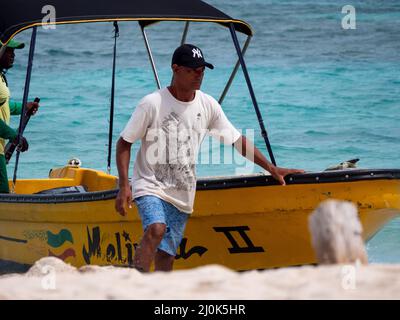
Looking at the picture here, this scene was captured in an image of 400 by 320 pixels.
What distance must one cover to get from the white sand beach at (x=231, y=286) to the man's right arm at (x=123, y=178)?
147cm

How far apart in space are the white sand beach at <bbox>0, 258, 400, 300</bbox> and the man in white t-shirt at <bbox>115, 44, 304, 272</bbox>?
1.50 m

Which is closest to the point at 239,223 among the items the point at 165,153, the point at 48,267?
the point at 165,153

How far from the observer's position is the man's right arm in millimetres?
6883

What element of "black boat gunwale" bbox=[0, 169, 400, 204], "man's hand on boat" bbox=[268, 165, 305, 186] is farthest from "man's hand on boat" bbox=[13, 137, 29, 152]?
"man's hand on boat" bbox=[268, 165, 305, 186]

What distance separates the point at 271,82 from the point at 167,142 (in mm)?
18181

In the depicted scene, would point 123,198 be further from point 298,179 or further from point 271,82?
point 271,82

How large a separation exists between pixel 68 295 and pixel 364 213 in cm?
324

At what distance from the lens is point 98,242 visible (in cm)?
870

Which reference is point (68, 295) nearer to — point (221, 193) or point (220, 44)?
point (221, 193)

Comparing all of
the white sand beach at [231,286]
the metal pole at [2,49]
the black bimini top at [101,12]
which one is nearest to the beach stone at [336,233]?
the white sand beach at [231,286]

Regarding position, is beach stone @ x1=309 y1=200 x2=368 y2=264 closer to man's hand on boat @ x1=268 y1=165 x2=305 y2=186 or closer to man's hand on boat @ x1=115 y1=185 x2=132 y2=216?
man's hand on boat @ x1=115 y1=185 x2=132 y2=216

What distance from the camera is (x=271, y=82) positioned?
82.0ft
